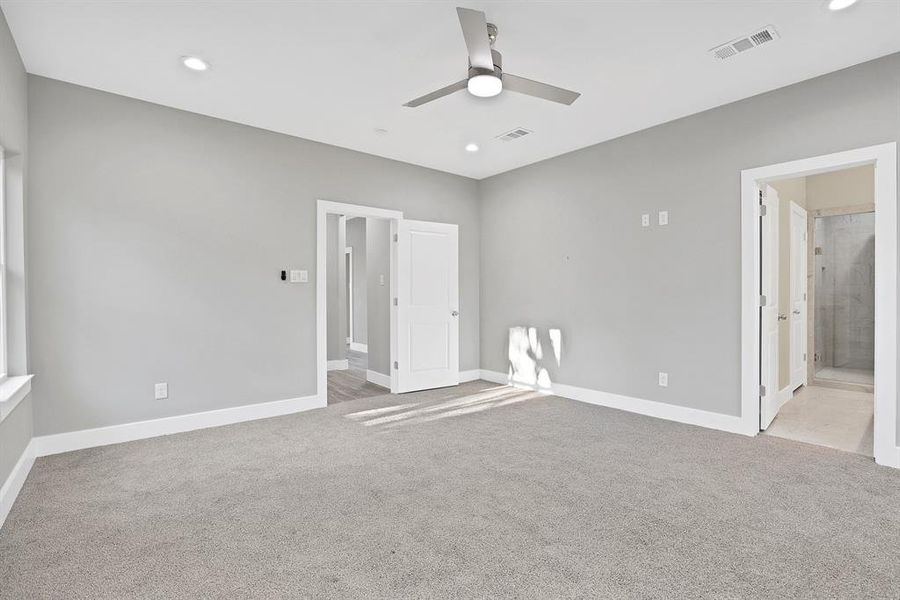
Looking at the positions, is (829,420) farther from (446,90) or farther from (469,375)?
(446,90)

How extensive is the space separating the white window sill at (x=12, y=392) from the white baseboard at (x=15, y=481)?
0.38 metres

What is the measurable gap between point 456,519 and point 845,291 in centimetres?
717

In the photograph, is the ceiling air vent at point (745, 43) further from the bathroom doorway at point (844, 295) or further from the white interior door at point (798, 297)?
the bathroom doorway at point (844, 295)

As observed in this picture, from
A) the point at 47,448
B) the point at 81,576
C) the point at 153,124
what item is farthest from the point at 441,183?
the point at 81,576

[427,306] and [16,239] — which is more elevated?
Answer: [16,239]

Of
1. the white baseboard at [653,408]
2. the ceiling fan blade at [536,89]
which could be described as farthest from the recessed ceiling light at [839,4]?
the white baseboard at [653,408]

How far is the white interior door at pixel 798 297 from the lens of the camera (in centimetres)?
A: 494

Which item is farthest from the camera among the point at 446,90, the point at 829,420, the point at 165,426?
the point at 829,420

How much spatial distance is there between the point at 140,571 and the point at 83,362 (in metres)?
2.22

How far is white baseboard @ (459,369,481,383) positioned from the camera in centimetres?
600

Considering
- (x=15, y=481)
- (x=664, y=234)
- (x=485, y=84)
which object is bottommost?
(x=15, y=481)

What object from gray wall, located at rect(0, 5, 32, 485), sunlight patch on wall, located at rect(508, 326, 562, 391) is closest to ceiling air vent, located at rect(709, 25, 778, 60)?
sunlight patch on wall, located at rect(508, 326, 562, 391)

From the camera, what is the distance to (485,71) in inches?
98.8

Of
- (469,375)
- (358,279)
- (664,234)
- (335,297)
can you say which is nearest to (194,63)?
(664,234)
